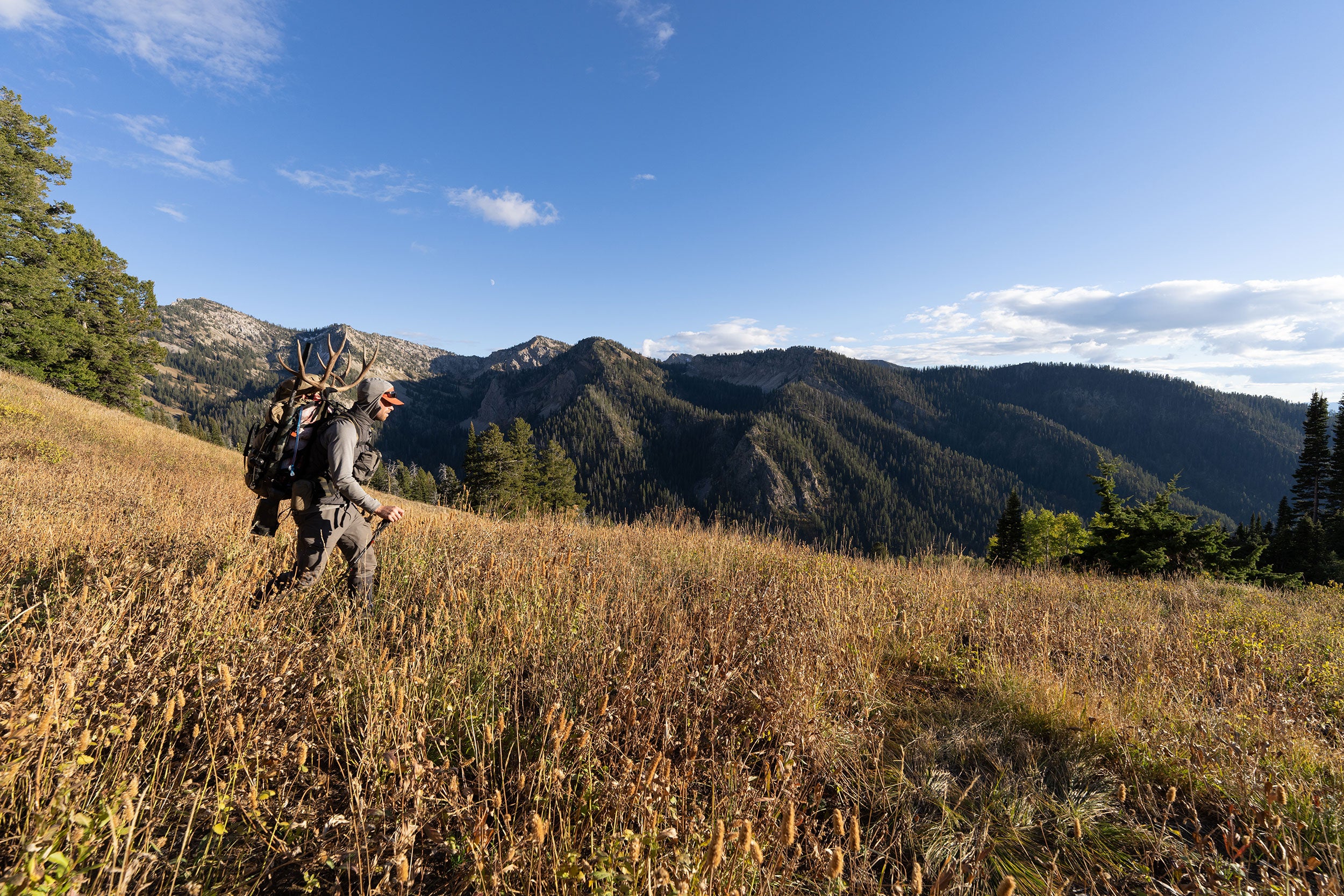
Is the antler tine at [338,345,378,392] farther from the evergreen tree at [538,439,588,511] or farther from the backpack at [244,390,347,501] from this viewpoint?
the evergreen tree at [538,439,588,511]

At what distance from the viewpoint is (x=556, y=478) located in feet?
118

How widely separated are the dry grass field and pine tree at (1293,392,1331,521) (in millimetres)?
46256

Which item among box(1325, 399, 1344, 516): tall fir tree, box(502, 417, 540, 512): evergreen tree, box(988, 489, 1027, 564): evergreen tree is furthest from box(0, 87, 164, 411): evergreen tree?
box(1325, 399, 1344, 516): tall fir tree

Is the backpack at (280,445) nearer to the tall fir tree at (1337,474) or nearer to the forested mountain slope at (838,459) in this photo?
the tall fir tree at (1337,474)

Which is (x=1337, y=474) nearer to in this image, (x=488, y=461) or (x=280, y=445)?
(x=488, y=461)

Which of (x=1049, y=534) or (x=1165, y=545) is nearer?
(x=1165, y=545)

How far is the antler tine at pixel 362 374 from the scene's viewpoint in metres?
4.47

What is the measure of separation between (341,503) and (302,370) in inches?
47.4

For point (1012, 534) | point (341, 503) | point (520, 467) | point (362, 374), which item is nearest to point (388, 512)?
point (341, 503)

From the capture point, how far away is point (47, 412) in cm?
1234

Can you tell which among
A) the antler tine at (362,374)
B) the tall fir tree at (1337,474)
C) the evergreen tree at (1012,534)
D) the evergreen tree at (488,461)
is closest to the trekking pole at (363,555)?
the antler tine at (362,374)

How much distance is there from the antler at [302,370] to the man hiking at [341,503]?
15.7 inches

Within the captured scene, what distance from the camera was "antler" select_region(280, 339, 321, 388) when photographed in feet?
13.5

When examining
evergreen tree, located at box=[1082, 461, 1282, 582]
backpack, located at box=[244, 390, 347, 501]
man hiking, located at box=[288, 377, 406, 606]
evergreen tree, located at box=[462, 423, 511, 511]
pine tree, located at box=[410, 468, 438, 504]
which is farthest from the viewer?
pine tree, located at box=[410, 468, 438, 504]
